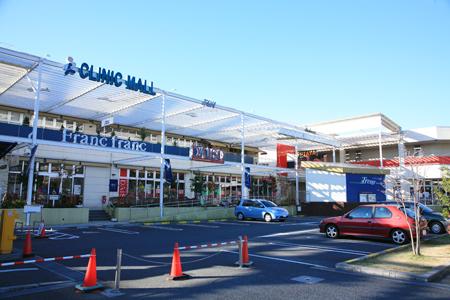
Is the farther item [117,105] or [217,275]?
[117,105]

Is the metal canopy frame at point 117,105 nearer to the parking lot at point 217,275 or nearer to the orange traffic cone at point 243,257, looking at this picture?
the parking lot at point 217,275

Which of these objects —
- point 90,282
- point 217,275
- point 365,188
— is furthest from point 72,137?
point 365,188

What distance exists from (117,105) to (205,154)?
7393 millimetres

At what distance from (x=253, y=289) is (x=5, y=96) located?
76.2ft

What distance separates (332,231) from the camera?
1476 centimetres

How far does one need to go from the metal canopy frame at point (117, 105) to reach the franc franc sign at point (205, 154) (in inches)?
102

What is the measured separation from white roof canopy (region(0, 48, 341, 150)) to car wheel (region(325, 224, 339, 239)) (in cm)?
1323

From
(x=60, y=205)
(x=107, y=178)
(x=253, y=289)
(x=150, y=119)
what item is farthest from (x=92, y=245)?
(x=150, y=119)

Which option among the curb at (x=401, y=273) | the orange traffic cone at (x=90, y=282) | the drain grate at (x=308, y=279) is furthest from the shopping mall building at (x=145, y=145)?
the orange traffic cone at (x=90, y=282)

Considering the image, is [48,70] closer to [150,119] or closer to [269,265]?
[150,119]

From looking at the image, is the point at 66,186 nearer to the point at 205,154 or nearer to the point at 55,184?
the point at 55,184

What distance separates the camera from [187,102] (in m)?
24.9

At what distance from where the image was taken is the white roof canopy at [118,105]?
63.9 feet

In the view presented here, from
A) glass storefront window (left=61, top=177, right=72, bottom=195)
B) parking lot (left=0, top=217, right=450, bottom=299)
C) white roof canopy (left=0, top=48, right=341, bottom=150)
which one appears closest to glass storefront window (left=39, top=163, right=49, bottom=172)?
glass storefront window (left=61, top=177, right=72, bottom=195)
